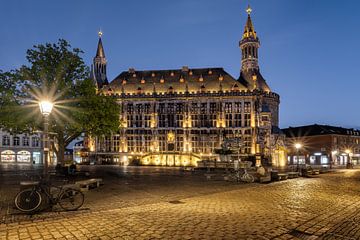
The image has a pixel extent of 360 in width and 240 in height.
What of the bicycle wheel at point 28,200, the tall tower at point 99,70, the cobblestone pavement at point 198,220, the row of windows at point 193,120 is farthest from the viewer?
the tall tower at point 99,70

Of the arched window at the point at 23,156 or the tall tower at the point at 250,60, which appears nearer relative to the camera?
the tall tower at the point at 250,60

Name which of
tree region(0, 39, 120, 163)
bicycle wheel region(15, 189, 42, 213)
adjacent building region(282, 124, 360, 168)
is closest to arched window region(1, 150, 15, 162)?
Result: tree region(0, 39, 120, 163)

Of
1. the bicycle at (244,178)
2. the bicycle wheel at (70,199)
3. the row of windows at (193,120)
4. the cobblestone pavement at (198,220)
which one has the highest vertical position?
the row of windows at (193,120)

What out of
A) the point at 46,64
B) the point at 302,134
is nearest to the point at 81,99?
the point at 46,64

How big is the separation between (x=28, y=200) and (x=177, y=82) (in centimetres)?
6654

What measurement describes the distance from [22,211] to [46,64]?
69.2 ft

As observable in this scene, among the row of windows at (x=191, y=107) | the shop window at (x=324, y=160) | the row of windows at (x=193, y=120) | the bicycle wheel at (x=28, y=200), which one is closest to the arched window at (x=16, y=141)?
the row of windows at (x=193, y=120)

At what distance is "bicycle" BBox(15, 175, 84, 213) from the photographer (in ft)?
38.5

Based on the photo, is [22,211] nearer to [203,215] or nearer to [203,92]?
[203,215]

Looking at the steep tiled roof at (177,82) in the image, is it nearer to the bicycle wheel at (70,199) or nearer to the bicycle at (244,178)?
the bicycle at (244,178)

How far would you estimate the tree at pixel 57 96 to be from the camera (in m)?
28.2

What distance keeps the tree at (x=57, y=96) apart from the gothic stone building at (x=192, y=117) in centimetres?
3912

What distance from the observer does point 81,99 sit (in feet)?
98.4

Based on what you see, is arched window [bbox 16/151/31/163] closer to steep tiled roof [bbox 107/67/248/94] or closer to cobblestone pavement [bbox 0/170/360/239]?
steep tiled roof [bbox 107/67/248/94]
